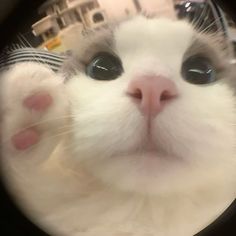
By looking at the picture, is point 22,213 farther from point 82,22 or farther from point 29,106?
point 82,22

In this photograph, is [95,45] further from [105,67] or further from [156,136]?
[156,136]

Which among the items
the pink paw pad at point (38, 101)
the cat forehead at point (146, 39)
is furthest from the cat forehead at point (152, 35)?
the pink paw pad at point (38, 101)

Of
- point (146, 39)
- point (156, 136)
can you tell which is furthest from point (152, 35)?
point (156, 136)

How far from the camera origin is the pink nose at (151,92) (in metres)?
0.63

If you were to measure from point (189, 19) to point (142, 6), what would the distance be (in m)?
0.06

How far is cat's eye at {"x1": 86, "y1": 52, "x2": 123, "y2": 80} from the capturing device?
2.19 feet

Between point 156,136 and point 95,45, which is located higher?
point 95,45

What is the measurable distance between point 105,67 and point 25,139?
13cm

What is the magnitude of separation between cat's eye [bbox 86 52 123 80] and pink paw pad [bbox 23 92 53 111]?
0.19 ft

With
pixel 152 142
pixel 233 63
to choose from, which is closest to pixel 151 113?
pixel 152 142

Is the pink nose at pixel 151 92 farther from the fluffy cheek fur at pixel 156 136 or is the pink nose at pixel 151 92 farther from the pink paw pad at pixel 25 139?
the pink paw pad at pixel 25 139

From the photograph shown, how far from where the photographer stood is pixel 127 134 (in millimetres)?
641

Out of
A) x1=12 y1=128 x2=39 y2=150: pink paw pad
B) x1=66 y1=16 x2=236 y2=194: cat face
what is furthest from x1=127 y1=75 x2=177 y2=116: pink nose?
x1=12 y1=128 x2=39 y2=150: pink paw pad

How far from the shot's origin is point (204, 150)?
2.16ft
